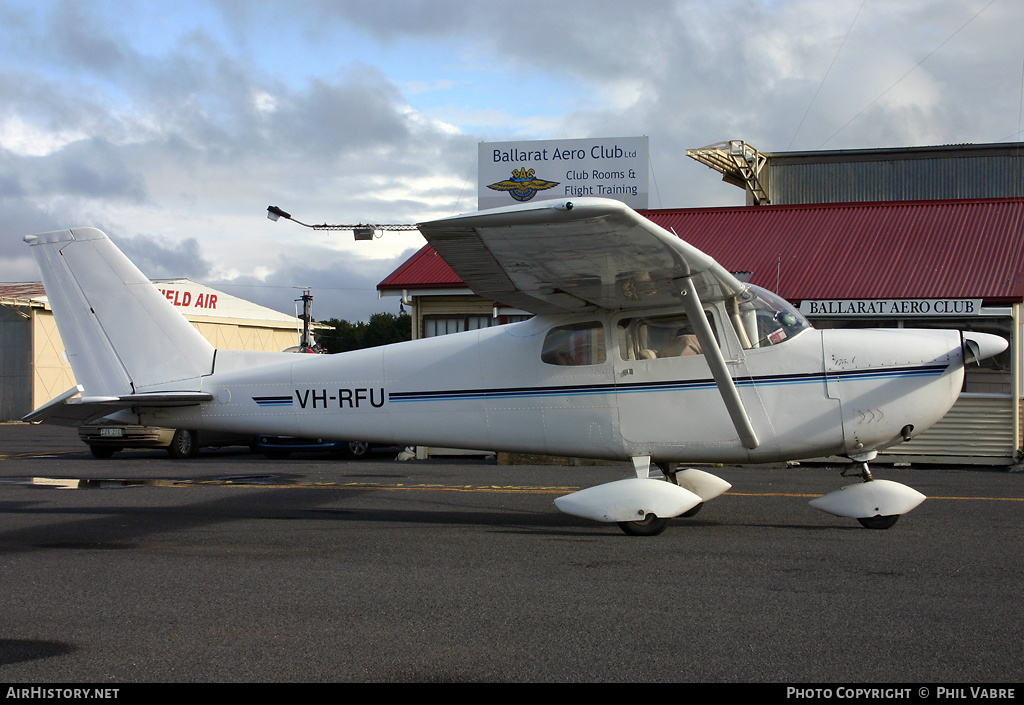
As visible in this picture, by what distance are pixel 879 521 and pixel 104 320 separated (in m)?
7.85

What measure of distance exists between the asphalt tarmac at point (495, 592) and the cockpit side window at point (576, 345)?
160 centimetres

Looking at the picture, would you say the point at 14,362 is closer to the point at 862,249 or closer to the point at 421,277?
the point at 421,277

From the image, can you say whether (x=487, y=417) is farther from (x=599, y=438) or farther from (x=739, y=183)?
(x=739, y=183)

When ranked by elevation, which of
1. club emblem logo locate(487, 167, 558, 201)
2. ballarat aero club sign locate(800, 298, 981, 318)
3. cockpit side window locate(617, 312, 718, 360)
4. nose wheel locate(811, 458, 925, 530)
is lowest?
nose wheel locate(811, 458, 925, 530)

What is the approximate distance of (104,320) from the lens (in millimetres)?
8922

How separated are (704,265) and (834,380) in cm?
176

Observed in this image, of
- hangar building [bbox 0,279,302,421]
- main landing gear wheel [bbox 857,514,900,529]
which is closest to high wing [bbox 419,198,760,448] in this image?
main landing gear wheel [bbox 857,514,900,529]

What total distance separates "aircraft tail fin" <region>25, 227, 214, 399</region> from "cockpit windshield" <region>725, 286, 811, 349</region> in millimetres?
5535

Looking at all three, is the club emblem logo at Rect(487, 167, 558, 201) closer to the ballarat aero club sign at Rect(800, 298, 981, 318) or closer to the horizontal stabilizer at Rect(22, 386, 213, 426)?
the ballarat aero club sign at Rect(800, 298, 981, 318)

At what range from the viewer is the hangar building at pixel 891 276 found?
14.5m

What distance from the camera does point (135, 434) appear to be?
55.9ft

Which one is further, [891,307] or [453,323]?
[453,323]

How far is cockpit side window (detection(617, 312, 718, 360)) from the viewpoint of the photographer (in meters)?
7.82

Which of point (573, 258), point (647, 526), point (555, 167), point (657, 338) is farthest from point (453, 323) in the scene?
point (573, 258)
